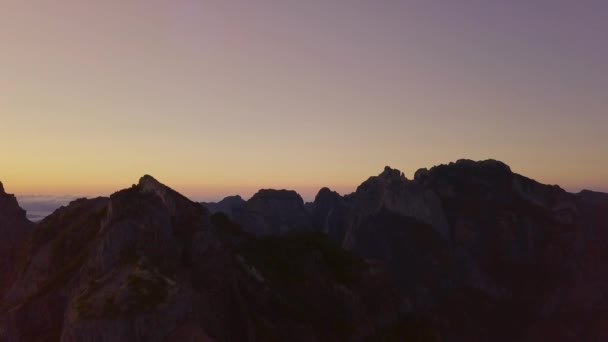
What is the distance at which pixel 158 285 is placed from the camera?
5984 cm

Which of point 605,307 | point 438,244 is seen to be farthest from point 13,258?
point 605,307

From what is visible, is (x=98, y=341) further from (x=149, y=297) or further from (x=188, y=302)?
(x=188, y=302)

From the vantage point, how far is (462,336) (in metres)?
166

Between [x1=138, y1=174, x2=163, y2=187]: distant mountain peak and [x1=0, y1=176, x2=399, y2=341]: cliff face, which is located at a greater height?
[x1=138, y1=174, x2=163, y2=187]: distant mountain peak

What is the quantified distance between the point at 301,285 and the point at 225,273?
32878mm

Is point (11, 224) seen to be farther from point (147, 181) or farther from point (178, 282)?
point (178, 282)

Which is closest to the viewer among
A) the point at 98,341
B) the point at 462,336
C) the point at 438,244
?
the point at 98,341

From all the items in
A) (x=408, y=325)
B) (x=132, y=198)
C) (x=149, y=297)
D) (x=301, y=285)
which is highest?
(x=132, y=198)

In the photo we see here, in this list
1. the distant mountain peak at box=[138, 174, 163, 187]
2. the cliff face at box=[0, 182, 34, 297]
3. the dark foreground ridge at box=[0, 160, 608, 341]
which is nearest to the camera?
the dark foreground ridge at box=[0, 160, 608, 341]

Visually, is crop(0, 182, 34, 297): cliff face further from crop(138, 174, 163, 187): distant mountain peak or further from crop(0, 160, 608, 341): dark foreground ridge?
crop(138, 174, 163, 187): distant mountain peak

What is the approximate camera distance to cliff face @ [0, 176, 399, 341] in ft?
188

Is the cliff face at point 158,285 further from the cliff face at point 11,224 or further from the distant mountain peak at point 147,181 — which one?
the cliff face at point 11,224

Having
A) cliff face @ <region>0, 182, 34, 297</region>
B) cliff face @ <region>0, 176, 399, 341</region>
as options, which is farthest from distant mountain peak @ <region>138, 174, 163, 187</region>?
cliff face @ <region>0, 182, 34, 297</region>

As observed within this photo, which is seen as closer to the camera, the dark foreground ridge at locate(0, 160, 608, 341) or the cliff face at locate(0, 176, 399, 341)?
the cliff face at locate(0, 176, 399, 341)
